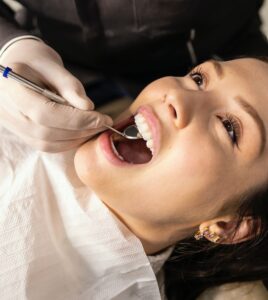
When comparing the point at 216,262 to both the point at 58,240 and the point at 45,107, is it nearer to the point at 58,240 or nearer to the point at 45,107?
the point at 58,240

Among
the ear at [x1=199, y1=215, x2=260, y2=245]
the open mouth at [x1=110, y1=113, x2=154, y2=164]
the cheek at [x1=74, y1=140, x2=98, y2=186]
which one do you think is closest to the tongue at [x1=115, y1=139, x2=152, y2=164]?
the open mouth at [x1=110, y1=113, x2=154, y2=164]

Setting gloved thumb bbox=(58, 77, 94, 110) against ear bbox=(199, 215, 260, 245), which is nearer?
gloved thumb bbox=(58, 77, 94, 110)

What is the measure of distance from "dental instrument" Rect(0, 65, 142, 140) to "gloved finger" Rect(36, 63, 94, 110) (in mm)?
19

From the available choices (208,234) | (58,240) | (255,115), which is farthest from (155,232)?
(255,115)

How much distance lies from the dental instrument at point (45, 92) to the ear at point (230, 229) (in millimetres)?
266

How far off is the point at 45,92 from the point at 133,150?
0.28m

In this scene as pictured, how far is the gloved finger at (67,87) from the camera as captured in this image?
33.3 inches

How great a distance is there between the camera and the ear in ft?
3.10

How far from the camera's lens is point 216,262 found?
1128 millimetres

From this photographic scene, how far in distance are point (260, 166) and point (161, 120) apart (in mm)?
235

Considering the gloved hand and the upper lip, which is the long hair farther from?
the gloved hand

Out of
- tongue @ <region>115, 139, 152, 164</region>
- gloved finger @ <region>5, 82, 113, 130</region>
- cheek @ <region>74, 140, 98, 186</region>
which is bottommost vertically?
tongue @ <region>115, 139, 152, 164</region>

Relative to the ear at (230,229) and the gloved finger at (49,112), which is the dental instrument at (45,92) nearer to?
the gloved finger at (49,112)

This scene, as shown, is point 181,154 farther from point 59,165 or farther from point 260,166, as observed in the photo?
point 59,165
